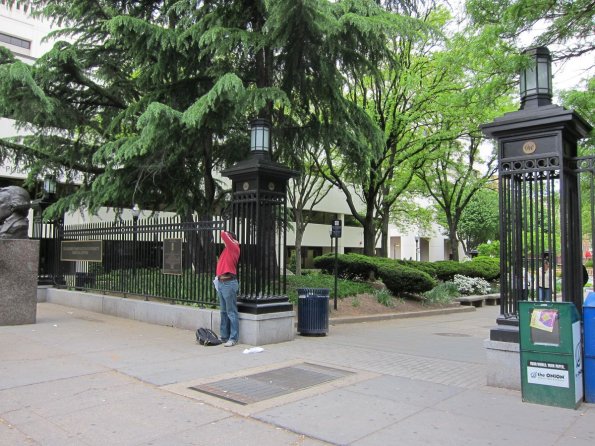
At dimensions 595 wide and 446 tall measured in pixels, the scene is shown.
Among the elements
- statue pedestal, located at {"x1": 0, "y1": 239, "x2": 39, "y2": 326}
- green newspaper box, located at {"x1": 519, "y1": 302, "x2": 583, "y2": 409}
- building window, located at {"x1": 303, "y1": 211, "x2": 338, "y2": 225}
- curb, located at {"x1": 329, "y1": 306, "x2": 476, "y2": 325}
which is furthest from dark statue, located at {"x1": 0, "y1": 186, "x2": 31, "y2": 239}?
building window, located at {"x1": 303, "y1": 211, "x2": 338, "y2": 225}

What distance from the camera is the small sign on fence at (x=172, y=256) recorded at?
10.4 metres

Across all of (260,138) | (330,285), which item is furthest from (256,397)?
(330,285)

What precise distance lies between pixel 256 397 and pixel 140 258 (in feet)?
22.7

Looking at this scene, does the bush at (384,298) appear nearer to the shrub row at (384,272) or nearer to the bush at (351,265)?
the shrub row at (384,272)

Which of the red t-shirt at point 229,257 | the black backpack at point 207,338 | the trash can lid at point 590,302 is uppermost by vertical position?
the red t-shirt at point 229,257

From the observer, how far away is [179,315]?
10.3 meters

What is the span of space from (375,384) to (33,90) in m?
10.1

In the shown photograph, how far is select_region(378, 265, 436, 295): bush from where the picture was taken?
1599 centimetres

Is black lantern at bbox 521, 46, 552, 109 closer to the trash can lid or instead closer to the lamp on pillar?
the trash can lid

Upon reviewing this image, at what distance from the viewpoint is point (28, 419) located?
473 centimetres

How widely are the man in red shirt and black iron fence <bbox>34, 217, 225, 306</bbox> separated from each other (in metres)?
1.04

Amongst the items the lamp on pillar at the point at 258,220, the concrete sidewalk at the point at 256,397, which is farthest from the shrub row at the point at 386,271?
the lamp on pillar at the point at 258,220

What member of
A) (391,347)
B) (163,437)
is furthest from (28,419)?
(391,347)

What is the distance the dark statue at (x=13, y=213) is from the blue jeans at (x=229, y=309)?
5630 millimetres
